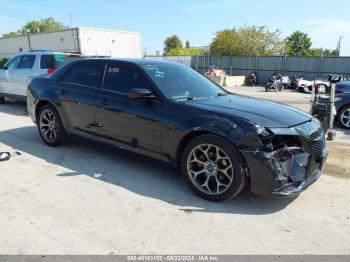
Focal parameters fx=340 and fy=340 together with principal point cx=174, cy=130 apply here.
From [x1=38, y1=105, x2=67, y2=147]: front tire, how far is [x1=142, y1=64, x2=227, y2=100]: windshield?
2113 mm

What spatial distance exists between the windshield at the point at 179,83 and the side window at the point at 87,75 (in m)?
0.92

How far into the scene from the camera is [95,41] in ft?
67.8

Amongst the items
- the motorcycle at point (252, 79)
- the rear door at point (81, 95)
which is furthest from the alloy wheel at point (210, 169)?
the motorcycle at point (252, 79)

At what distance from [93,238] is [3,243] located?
31.6 inches

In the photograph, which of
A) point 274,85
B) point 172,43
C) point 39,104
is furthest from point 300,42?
point 39,104

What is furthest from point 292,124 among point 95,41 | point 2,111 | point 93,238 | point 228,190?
point 95,41

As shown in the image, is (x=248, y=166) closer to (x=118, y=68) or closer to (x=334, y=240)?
(x=334, y=240)

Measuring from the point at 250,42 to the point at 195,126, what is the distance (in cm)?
4282

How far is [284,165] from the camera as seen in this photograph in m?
3.64

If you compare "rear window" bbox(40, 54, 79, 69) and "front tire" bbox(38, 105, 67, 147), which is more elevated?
"rear window" bbox(40, 54, 79, 69)

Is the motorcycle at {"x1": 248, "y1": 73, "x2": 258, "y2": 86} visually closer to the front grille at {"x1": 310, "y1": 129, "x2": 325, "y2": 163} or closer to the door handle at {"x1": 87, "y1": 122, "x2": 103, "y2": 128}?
the door handle at {"x1": 87, "y1": 122, "x2": 103, "y2": 128}

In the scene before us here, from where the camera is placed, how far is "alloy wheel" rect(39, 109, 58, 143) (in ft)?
19.8

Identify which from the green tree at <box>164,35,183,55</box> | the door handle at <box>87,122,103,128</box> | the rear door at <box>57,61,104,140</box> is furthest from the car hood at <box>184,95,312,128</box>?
the green tree at <box>164,35,183,55</box>

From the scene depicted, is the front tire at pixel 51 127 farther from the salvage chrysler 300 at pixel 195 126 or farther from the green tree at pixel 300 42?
the green tree at pixel 300 42
